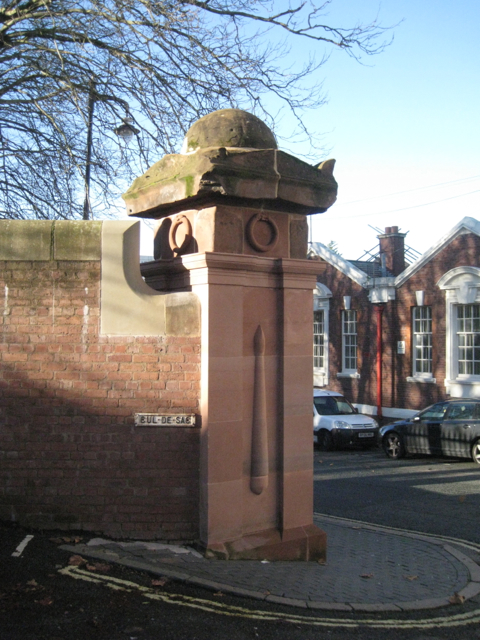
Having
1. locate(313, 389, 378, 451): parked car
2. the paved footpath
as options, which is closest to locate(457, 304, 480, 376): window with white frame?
locate(313, 389, 378, 451): parked car

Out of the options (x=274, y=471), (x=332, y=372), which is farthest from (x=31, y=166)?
(x=332, y=372)

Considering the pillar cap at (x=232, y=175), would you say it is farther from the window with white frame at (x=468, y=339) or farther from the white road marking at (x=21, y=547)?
the window with white frame at (x=468, y=339)

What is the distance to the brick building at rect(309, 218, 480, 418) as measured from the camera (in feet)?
72.3

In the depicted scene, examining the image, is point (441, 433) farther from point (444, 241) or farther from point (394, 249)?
point (394, 249)

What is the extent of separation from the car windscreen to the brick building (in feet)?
9.60

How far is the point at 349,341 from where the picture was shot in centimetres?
2714

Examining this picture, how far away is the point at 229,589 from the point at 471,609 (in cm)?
229

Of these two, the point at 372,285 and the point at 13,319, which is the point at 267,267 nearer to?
the point at 13,319

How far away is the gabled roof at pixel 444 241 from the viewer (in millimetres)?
21578

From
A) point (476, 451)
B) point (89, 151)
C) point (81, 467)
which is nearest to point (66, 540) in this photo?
point (81, 467)

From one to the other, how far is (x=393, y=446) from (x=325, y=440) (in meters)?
2.55

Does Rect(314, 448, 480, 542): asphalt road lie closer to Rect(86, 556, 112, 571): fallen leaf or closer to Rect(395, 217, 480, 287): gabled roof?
Rect(86, 556, 112, 571): fallen leaf

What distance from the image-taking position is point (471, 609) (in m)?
6.43

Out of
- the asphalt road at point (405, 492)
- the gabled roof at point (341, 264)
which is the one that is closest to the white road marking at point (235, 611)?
the asphalt road at point (405, 492)
